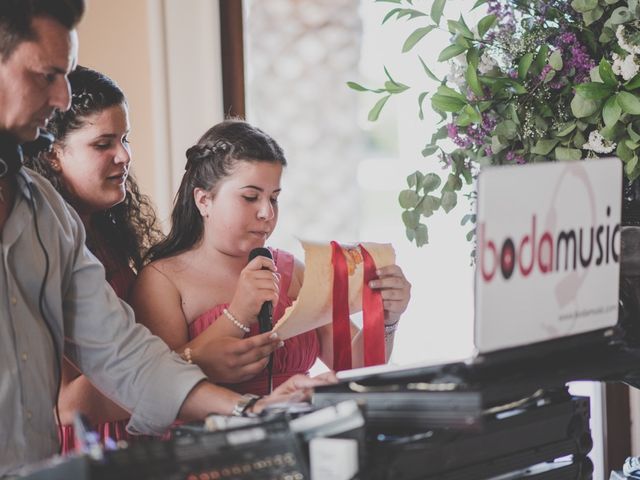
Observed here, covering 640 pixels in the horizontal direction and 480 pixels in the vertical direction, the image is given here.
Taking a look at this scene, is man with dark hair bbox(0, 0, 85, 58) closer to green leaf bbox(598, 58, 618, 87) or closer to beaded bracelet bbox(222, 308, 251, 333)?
beaded bracelet bbox(222, 308, 251, 333)

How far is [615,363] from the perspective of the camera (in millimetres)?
1421

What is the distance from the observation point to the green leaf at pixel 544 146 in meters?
2.00

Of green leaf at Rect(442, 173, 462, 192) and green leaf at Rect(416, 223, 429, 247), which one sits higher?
green leaf at Rect(442, 173, 462, 192)

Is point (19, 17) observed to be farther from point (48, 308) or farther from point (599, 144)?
point (599, 144)

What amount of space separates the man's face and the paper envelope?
0.61m

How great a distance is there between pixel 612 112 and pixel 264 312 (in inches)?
30.2

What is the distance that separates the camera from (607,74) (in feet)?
6.08

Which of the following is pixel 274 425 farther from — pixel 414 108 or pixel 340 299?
pixel 414 108

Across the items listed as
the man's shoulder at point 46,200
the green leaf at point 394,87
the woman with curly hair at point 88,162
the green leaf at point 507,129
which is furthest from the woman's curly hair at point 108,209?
the green leaf at point 507,129

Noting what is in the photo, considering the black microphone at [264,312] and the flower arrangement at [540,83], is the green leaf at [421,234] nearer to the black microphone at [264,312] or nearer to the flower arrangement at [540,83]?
the flower arrangement at [540,83]

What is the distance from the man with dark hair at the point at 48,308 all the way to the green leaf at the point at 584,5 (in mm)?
910

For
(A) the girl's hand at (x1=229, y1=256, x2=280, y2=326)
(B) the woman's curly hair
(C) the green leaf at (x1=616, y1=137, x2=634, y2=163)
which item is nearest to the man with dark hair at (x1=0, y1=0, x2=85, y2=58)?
(B) the woman's curly hair

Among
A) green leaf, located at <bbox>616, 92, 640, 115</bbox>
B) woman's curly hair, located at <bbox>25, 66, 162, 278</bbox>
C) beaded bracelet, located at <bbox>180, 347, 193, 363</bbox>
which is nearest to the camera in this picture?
green leaf, located at <bbox>616, 92, 640, 115</bbox>

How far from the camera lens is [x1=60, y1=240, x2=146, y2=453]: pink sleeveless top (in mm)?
2127
